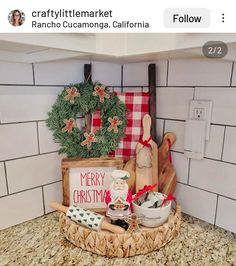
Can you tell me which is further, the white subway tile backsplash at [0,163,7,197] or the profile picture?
the white subway tile backsplash at [0,163,7,197]

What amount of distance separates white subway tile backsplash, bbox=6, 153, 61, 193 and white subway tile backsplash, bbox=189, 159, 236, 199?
1.54 ft

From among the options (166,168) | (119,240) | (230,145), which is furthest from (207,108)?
(119,240)

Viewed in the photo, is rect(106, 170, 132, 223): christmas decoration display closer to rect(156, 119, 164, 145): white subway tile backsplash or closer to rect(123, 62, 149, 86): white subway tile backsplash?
rect(156, 119, 164, 145): white subway tile backsplash

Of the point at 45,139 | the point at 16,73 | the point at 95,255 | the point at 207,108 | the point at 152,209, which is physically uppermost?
the point at 16,73

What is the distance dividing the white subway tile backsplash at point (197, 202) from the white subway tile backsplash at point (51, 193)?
42cm

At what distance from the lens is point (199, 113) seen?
0.76 meters

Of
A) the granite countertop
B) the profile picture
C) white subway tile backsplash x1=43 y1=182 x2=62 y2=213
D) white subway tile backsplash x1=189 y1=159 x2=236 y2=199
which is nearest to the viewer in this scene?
the profile picture

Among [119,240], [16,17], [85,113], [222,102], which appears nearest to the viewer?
[16,17]

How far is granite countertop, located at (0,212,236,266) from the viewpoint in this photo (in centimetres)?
61

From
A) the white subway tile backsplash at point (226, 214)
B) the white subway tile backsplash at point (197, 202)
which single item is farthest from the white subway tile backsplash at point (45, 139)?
the white subway tile backsplash at point (226, 214)

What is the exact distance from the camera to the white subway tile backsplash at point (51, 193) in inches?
32.4

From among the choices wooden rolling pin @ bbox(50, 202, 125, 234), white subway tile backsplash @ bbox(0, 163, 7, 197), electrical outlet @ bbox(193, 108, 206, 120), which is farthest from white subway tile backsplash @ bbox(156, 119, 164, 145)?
white subway tile backsplash @ bbox(0, 163, 7, 197)

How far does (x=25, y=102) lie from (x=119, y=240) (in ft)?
1.58

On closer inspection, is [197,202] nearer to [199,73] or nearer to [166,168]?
[166,168]
